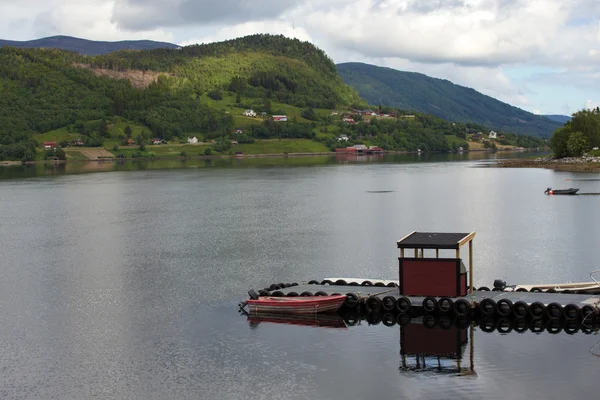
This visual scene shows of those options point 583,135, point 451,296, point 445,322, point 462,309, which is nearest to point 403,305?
point 445,322

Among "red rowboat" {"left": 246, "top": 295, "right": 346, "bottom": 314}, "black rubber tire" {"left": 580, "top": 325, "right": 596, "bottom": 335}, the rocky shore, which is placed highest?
the rocky shore

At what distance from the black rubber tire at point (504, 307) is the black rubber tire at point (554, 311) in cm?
175

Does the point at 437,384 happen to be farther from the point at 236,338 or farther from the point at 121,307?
the point at 121,307

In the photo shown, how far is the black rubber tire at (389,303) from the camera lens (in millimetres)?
40250

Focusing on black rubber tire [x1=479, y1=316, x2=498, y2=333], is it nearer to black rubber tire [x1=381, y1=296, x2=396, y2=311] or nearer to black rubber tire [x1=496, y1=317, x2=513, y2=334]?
black rubber tire [x1=496, y1=317, x2=513, y2=334]

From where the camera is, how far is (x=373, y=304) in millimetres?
41062

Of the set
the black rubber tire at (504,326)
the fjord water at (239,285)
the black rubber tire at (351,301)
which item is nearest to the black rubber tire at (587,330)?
the fjord water at (239,285)

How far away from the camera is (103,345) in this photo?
37.5 meters

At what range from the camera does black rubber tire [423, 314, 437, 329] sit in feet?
127

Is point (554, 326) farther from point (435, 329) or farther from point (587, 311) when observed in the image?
point (435, 329)

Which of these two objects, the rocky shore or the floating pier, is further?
the rocky shore

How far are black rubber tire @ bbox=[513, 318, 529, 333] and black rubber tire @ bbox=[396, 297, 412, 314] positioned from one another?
5.21m

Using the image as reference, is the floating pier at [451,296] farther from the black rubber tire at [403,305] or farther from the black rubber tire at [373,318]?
the black rubber tire at [373,318]

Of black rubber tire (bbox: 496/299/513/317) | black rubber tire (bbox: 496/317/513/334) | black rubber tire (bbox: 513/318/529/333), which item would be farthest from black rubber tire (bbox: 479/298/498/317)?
black rubber tire (bbox: 513/318/529/333)
